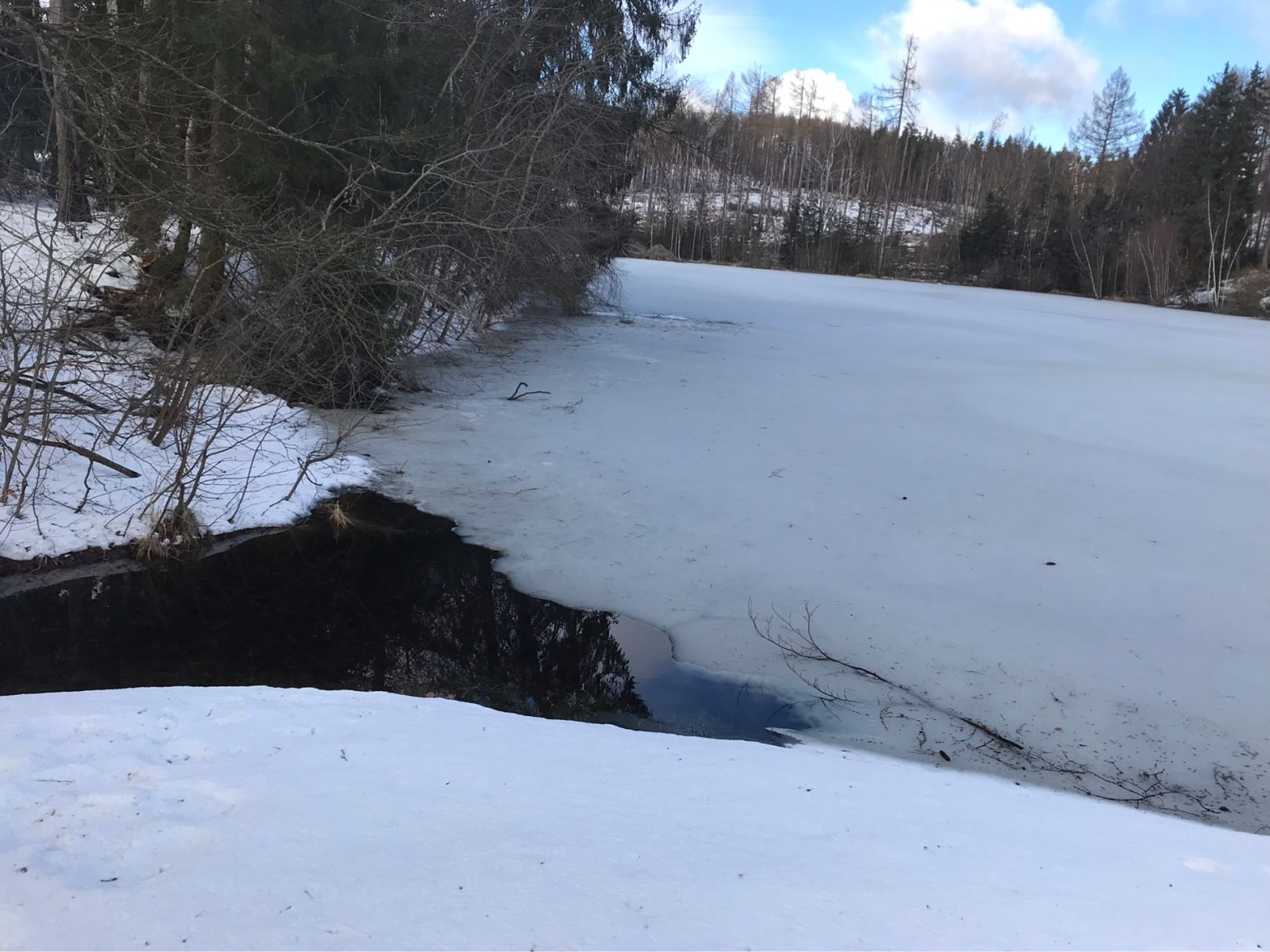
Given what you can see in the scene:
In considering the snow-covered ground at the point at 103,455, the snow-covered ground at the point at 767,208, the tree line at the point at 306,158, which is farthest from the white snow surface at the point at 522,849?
the snow-covered ground at the point at 767,208

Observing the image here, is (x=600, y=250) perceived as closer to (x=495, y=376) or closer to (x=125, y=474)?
(x=495, y=376)

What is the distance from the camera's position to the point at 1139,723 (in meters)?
4.27

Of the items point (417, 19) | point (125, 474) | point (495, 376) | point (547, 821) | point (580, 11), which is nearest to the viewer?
point (547, 821)

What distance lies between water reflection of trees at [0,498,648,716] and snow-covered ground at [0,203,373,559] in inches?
21.0

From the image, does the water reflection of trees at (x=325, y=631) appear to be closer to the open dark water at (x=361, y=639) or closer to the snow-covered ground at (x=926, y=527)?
the open dark water at (x=361, y=639)

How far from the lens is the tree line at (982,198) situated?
1328 inches

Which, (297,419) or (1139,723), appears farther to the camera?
(297,419)

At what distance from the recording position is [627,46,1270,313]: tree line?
3372 cm

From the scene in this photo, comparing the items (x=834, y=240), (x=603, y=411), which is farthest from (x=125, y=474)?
(x=834, y=240)

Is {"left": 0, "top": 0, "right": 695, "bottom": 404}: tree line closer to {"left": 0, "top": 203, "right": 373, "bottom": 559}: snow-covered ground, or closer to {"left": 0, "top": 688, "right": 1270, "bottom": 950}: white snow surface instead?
{"left": 0, "top": 203, "right": 373, "bottom": 559}: snow-covered ground

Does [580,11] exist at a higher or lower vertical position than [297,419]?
higher

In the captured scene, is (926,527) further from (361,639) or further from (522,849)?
(522,849)

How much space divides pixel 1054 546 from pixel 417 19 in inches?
375

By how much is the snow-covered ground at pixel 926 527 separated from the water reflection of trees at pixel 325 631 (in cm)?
40
